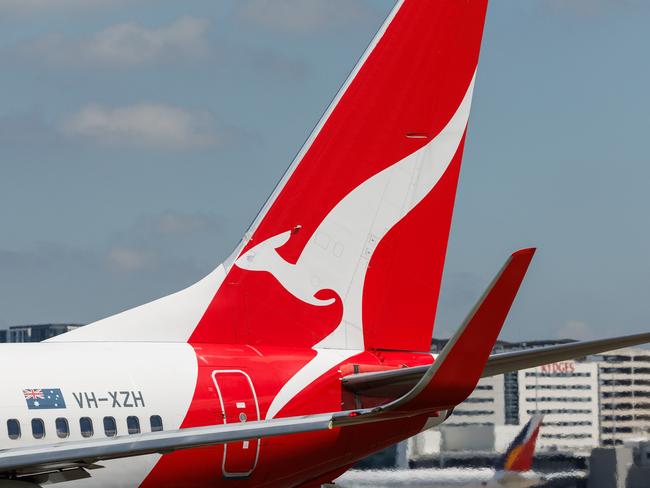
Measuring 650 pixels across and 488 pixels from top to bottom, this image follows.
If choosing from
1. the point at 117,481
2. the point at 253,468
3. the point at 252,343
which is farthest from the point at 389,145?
the point at 117,481

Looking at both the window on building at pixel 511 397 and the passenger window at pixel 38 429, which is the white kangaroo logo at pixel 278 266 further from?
the window on building at pixel 511 397

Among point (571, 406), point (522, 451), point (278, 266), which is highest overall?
point (278, 266)

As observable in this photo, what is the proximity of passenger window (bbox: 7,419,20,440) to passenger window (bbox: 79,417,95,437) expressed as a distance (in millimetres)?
589

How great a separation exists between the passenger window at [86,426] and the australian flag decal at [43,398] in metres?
0.21

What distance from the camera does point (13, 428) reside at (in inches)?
437

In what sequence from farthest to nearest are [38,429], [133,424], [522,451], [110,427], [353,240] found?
[522,451], [353,240], [133,424], [110,427], [38,429]

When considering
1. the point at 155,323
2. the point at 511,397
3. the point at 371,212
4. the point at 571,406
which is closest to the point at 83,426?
the point at 155,323

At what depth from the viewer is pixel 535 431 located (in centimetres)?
2156

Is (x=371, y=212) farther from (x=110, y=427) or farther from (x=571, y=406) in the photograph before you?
(x=571, y=406)

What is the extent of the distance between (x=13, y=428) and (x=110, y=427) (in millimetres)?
930

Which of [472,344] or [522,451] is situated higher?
[472,344]

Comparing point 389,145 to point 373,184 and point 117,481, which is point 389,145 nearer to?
point 373,184

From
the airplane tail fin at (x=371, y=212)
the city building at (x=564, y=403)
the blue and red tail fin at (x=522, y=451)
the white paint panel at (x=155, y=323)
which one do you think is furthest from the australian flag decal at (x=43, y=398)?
the city building at (x=564, y=403)

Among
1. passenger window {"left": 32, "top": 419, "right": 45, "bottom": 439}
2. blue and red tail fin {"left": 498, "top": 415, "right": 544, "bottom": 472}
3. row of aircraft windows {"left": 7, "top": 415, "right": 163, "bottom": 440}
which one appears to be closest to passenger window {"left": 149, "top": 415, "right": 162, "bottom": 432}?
row of aircraft windows {"left": 7, "top": 415, "right": 163, "bottom": 440}
